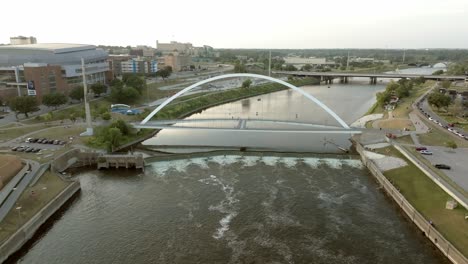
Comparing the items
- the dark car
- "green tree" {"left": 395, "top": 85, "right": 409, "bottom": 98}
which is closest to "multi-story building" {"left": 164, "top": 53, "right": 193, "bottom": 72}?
"green tree" {"left": 395, "top": 85, "right": 409, "bottom": 98}

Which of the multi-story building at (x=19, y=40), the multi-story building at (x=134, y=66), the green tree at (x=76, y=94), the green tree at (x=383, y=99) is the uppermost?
the multi-story building at (x=19, y=40)

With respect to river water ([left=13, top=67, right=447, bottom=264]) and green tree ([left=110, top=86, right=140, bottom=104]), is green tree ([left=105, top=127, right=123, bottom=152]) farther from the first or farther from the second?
green tree ([left=110, top=86, right=140, bottom=104])

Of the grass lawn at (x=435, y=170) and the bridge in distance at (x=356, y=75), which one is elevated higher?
the bridge in distance at (x=356, y=75)

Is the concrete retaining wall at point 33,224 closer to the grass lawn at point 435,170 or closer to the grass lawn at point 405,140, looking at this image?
the grass lawn at point 435,170

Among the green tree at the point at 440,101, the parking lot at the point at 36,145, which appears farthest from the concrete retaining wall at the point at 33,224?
the green tree at the point at 440,101

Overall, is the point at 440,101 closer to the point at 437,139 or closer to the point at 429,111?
the point at 429,111

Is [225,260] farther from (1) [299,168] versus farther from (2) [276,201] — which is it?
(1) [299,168]
